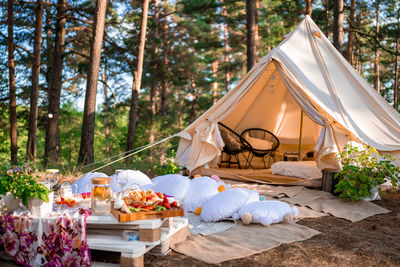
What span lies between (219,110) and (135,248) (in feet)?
12.3

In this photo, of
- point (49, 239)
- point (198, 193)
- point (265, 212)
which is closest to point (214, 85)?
point (198, 193)

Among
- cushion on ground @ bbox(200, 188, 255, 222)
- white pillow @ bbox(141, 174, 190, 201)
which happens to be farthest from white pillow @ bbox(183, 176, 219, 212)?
cushion on ground @ bbox(200, 188, 255, 222)

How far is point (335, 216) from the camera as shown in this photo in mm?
3896

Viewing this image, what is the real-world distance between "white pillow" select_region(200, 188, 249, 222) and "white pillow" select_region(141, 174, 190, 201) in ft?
1.00

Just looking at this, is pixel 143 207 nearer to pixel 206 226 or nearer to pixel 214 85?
pixel 206 226

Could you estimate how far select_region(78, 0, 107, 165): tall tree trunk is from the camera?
6.39 m

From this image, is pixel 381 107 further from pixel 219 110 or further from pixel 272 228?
pixel 272 228

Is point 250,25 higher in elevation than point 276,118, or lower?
higher

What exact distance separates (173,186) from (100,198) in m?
1.30

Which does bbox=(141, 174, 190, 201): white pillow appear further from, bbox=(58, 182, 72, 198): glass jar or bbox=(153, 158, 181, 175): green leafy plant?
bbox=(153, 158, 181, 175): green leafy plant

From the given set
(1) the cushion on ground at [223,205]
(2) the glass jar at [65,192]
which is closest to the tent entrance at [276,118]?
(1) the cushion on ground at [223,205]

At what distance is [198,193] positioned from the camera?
3.88 metres

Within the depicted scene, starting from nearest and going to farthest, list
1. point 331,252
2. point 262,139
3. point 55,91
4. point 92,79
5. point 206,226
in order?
point 331,252, point 206,226, point 92,79, point 262,139, point 55,91

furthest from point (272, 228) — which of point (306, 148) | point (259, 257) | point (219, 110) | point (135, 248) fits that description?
point (306, 148)
